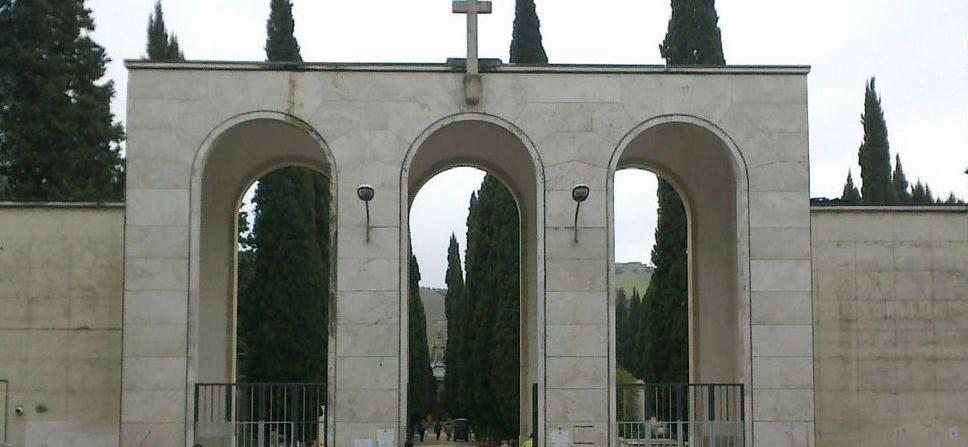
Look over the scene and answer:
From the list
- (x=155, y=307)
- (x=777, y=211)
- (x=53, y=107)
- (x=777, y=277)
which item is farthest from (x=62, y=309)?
(x=53, y=107)

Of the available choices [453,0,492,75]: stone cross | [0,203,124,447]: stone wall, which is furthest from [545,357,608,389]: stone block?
[0,203,124,447]: stone wall

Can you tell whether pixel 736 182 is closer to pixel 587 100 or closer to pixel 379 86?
pixel 587 100

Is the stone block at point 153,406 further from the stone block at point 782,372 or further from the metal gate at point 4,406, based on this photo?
the stone block at point 782,372

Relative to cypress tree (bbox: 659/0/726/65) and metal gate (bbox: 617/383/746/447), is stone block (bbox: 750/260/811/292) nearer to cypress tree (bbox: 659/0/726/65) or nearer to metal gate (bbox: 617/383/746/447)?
metal gate (bbox: 617/383/746/447)

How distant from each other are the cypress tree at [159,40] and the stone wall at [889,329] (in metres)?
28.8

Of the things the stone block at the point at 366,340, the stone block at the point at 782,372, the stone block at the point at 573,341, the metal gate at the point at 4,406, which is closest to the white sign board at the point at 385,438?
the stone block at the point at 366,340

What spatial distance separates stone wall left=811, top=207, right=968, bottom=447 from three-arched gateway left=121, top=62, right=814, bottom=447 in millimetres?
1897

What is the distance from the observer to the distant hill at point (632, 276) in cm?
16138

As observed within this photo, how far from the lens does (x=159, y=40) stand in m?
46.4

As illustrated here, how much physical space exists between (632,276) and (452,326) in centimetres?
11216

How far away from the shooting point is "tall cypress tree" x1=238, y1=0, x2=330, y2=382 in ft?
130

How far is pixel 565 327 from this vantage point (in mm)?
20703

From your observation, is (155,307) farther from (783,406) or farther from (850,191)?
(850,191)

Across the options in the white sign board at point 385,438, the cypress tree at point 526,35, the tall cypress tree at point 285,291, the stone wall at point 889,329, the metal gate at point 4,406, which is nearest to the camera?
the white sign board at point 385,438
